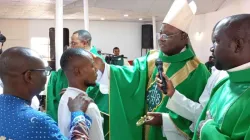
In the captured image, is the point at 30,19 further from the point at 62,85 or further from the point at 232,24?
the point at 232,24

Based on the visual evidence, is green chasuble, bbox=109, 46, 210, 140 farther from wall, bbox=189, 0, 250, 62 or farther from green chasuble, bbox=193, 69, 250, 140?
wall, bbox=189, 0, 250, 62

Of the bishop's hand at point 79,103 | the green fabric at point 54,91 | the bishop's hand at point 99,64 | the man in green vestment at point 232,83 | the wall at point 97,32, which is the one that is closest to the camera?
the man in green vestment at point 232,83

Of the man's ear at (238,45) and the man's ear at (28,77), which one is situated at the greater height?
the man's ear at (238,45)

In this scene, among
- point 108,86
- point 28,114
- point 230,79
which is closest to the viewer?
point 28,114

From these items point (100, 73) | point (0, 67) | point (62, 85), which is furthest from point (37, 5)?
point (0, 67)

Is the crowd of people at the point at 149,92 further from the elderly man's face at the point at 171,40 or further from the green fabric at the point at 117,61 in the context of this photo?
the green fabric at the point at 117,61

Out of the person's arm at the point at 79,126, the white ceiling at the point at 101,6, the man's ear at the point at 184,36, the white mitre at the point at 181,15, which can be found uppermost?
the white ceiling at the point at 101,6

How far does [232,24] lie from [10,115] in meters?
0.99

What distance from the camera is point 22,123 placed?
1.29 metres

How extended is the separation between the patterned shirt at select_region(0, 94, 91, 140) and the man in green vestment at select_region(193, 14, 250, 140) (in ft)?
2.15

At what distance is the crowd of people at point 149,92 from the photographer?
1.36m

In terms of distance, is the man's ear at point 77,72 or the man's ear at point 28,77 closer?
the man's ear at point 28,77

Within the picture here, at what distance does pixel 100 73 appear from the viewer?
2.52 m

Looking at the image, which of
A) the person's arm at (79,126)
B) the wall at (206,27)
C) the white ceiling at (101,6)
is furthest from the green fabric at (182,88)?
the wall at (206,27)
